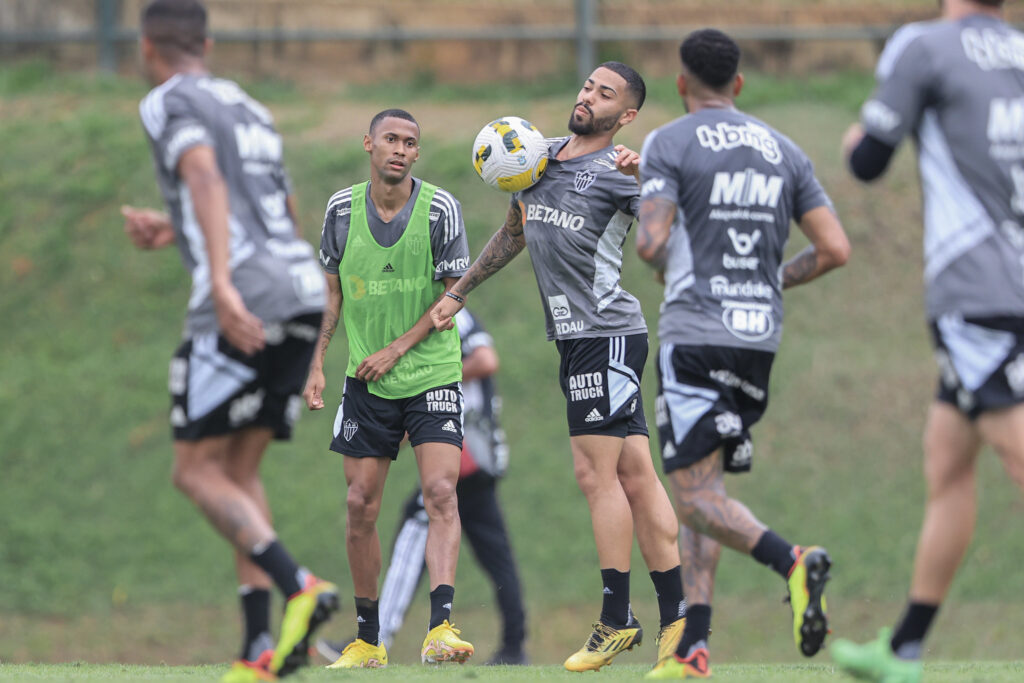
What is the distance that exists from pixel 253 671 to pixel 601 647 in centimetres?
215

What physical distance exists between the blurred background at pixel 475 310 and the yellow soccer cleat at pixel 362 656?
4.02m

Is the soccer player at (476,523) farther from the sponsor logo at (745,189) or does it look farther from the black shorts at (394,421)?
the sponsor logo at (745,189)

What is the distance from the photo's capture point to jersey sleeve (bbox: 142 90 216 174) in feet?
16.4

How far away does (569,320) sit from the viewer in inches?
264

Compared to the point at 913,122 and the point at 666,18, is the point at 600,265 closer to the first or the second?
the point at 913,122

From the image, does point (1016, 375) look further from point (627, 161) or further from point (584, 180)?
point (584, 180)

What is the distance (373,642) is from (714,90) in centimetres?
340

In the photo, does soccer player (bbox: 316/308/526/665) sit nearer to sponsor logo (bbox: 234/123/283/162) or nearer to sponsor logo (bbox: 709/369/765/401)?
sponsor logo (bbox: 709/369/765/401)

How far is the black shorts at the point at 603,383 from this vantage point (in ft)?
21.7

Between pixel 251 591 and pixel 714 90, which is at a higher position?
pixel 714 90

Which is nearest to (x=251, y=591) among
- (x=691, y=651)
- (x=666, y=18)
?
(x=691, y=651)

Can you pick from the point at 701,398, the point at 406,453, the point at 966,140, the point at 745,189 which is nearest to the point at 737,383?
the point at 701,398

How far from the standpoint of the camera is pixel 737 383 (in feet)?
18.6

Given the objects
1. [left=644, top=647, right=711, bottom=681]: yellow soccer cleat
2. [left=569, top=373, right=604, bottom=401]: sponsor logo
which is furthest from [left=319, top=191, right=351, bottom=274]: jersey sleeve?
[left=644, top=647, right=711, bottom=681]: yellow soccer cleat
